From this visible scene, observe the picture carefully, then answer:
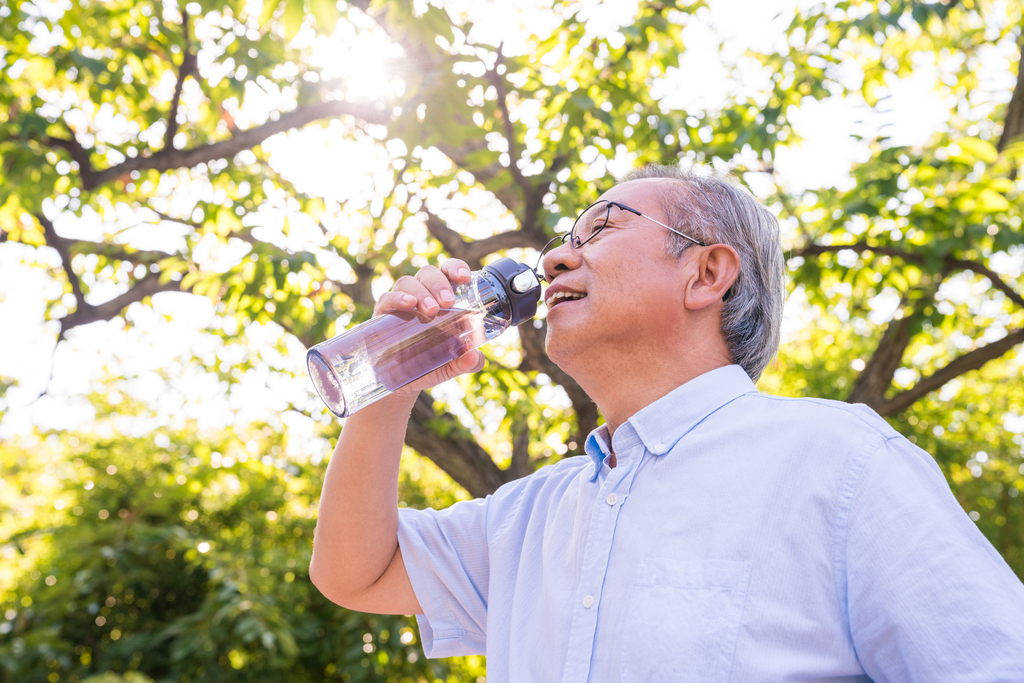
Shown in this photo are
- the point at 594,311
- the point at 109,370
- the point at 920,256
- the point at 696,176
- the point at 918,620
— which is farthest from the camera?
the point at 109,370

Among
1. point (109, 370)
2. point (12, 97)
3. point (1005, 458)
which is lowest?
point (1005, 458)

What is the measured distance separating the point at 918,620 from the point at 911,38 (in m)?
5.08

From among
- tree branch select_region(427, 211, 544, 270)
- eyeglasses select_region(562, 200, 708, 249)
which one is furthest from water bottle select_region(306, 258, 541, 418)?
tree branch select_region(427, 211, 544, 270)

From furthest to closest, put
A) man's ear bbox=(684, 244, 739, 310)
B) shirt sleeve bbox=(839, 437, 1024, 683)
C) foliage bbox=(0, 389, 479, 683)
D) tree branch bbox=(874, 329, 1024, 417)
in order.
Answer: foliage bbox=(0, 389, 479, 683)
tree branch bbox=(874, 329, 1024, 417)
man's ear bbox=(684, 244, 739, 310)
shirt sleeve bbox=(839, 437, 1024, 683)

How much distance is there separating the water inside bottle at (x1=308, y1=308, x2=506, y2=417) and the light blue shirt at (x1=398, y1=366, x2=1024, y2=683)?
41 cm

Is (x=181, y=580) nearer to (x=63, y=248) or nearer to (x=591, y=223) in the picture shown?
(x=63, y=248)

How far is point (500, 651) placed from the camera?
1.27 m

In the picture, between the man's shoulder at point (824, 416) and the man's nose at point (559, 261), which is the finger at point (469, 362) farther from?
the man's shoulder at point (824, 416)

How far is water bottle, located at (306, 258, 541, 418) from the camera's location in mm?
1381

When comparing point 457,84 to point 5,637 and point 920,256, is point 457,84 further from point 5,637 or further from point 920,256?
point 5,637

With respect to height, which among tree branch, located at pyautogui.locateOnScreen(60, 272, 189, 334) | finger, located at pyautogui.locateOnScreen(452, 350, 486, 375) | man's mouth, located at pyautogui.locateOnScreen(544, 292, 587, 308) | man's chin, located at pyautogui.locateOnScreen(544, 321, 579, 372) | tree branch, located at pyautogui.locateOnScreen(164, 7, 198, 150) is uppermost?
tree branch, located at pyautogui.locateOnScreen(164, 7, 198, 150)

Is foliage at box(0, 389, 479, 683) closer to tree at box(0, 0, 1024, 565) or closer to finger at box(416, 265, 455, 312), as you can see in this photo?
tree at box(0, 0, 1024, 565)

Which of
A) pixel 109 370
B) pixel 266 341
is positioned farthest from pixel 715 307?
pixel 109 370

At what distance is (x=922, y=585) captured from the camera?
823 millimetres
